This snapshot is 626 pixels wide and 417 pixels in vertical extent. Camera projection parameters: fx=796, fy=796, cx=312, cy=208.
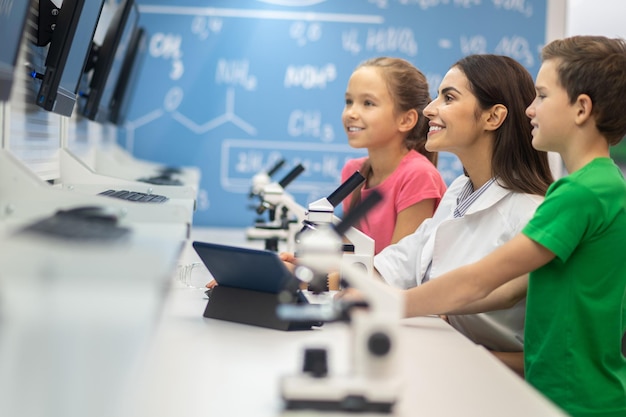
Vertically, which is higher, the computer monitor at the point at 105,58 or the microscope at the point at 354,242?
the computer monitor at the point at 105,58

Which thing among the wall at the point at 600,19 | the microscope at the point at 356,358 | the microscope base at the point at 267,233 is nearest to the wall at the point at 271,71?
the wall at the point at 600,19

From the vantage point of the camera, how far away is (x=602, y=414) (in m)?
1.60

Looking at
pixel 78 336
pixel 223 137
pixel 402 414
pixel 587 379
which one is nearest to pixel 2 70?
pixel 78 336

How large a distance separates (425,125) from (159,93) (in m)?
2.75

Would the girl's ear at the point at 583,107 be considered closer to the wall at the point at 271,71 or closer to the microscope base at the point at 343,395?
the microscope base at the point at 343,395

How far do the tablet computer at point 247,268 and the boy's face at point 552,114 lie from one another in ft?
2.12

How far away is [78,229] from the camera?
4.30 feet

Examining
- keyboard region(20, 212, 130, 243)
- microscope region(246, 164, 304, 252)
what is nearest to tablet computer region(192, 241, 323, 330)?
keyboard region(20, 212, 130, 243)

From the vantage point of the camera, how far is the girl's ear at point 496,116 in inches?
84.0

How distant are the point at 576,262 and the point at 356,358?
803 mm

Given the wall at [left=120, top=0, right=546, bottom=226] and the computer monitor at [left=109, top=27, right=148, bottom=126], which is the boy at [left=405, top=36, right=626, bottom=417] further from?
the wall at [left=120, top=0, right=546, bottom=226]

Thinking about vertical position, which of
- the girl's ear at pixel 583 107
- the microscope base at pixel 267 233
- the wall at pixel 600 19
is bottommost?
the microscope base at pixel 267 233

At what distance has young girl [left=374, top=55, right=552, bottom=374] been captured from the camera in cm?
194

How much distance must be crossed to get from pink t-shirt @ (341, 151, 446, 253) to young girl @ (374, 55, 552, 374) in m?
0.35
